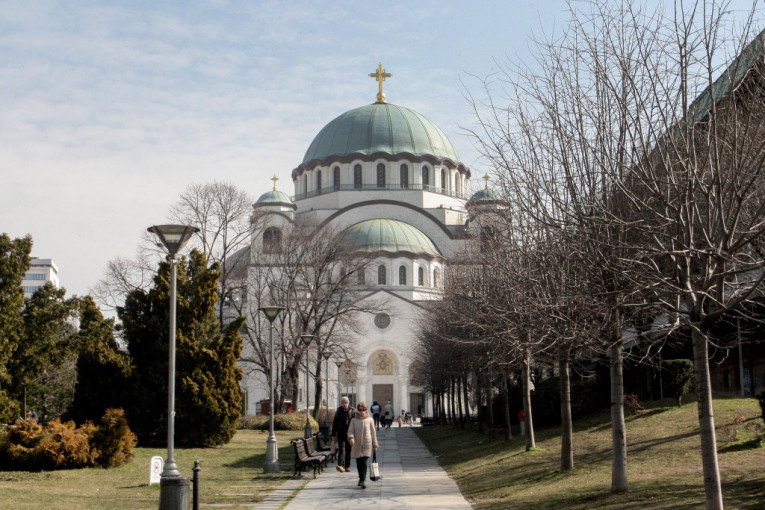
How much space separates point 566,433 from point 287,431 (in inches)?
917

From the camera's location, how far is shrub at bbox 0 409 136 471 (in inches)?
656

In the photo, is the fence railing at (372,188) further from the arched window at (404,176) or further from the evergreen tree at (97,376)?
the evergreen tree at (97,376)

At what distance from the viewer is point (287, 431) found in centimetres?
3650

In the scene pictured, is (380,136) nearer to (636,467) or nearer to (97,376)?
(97,376)

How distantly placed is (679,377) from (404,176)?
48.6m

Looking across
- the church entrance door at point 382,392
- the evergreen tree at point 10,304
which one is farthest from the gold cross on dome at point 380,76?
the evergreen tree at point 10,304

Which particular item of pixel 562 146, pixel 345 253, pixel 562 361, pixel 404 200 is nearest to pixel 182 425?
pixel 562 361

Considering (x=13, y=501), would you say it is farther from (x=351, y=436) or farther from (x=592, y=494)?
(x=592, y=494)

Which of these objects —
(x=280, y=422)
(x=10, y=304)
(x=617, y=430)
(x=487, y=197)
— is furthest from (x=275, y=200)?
(x=617, y=430)

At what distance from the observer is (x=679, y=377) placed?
62.4ft

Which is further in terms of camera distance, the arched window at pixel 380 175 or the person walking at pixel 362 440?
the arched window at pixel 380 175

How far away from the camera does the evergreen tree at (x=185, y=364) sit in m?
22.8

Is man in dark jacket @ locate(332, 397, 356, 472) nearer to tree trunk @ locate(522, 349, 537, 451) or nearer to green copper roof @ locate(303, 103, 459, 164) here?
tree trunk @ locate(522, 349, 537, 451)

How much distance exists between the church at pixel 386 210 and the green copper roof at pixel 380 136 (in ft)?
0.25
